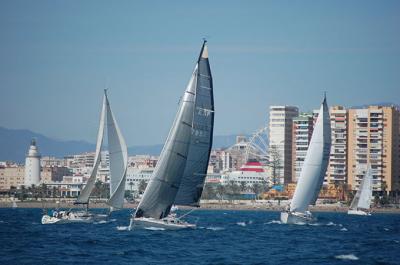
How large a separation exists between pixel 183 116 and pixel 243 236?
12.4m

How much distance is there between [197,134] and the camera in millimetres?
71250

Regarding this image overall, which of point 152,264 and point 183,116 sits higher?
point 183,116

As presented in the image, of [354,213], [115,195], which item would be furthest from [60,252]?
[354,213]

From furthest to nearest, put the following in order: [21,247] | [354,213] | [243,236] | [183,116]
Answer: [354,213], [243,236], [183,116], [21,247]

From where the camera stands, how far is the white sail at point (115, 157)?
89688 mm

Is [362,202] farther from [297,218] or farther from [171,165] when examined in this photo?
[171,165]

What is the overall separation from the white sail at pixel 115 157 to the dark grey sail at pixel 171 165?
60.0 feet

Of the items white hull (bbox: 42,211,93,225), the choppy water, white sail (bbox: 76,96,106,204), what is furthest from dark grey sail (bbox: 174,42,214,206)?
white hull (bbox: 42,211,93,225)

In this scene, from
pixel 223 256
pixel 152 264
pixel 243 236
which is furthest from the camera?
pixel 243 236

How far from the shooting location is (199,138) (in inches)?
2810

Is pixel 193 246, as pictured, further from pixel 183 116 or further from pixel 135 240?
pixel 183 116

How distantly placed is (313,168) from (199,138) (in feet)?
81.7

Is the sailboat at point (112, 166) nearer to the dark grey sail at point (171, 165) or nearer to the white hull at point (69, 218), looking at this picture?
the white hull at point (69, 218)

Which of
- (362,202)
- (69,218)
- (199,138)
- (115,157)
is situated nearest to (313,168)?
(115,157)
